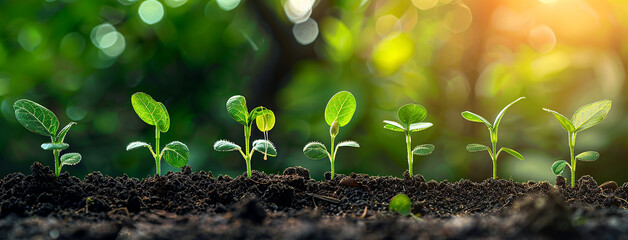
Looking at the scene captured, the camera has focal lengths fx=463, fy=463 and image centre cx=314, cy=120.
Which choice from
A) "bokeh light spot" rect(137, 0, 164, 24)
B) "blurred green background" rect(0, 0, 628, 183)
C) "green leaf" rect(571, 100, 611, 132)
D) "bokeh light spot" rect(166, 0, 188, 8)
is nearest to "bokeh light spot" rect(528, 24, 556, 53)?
"blurred green background" rect(0, 0, 628, 183)

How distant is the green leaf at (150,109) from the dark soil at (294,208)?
183 millimetres

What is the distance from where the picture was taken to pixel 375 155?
7.98ft

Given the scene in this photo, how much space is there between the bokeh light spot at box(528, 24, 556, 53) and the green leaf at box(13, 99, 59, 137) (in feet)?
7.47

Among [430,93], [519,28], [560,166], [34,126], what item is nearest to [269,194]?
[34,126]

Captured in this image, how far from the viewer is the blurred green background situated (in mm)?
2371

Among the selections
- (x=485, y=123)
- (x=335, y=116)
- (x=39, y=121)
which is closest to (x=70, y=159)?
(x=39, y=121)

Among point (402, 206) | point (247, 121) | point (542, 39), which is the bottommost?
point (402, 206)

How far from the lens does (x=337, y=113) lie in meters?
1.52

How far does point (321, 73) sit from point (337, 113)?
0.97 m

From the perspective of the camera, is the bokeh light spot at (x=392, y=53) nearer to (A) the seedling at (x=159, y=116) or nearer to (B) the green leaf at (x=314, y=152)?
(B) the green leaf at (x=314, y=152)

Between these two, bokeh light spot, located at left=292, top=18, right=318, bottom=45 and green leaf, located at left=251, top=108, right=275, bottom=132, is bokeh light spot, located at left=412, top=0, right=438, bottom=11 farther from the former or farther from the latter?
green leaf, located at left=251, top=108, right=275, bottom=132

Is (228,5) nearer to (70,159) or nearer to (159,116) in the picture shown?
(159,116)

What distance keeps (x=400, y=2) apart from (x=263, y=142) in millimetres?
1370

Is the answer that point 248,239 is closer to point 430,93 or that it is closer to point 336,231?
point 336,231
